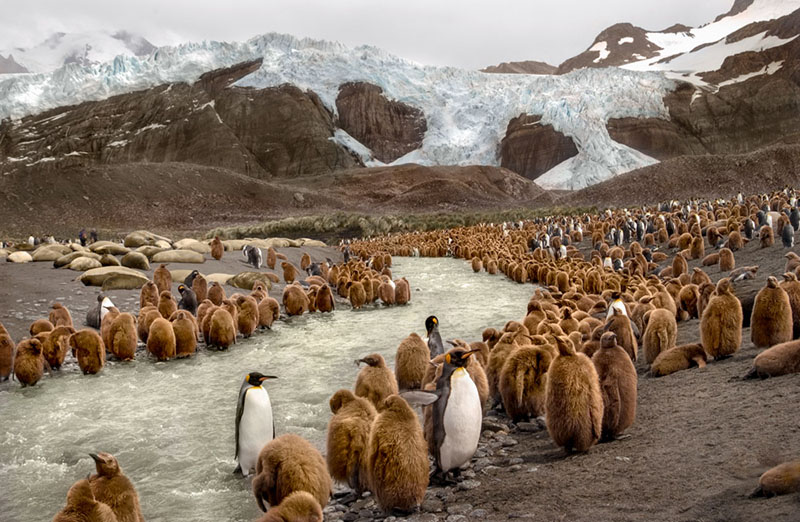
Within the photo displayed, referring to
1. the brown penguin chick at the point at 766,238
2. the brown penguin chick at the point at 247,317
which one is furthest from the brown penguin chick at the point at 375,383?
the brown penguin chick at the point at 766,238

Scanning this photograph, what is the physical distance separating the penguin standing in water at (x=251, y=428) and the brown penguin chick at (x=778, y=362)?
14.4 ft

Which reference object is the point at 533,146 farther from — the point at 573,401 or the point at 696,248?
the point at 573,401

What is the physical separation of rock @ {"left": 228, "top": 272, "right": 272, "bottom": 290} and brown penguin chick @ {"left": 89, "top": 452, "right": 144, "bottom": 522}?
1190 cm

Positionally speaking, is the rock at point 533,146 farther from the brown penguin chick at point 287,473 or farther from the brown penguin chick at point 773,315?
→ the brown penguin chick at point 287,473

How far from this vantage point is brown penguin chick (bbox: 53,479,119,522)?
11.1 ft

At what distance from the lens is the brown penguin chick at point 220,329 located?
32.6ft

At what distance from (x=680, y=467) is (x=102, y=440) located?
215 inches

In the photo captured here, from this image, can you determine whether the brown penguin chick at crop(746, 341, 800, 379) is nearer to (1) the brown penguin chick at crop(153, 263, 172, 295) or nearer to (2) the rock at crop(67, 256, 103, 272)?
(1) the brown penguin chick at crop(153, 263, 172, 295)

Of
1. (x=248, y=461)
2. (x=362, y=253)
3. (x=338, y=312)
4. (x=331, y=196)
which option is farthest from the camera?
(x=331, y=196)

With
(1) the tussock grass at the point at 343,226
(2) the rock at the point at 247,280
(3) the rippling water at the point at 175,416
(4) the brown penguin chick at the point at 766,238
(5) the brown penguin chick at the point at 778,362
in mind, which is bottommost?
(3) the rippling water at the point at 175,416

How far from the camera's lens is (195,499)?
15.8ft

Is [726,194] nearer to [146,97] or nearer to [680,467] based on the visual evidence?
[680,467]

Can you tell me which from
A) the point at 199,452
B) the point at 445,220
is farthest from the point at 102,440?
the point at 445,220

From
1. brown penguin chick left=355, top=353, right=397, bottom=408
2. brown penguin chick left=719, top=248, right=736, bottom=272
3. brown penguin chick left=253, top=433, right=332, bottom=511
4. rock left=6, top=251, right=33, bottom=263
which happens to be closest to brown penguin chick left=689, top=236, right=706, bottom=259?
brown penguin chick left=719, top=248, right=736, bottom=272
